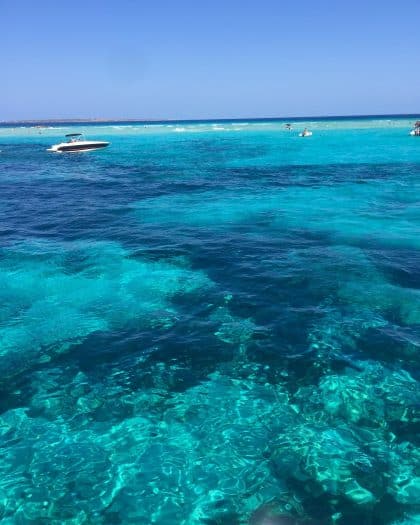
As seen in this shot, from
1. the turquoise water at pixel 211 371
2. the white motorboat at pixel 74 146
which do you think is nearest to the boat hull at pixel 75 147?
the white motorboat at pixel 74 146

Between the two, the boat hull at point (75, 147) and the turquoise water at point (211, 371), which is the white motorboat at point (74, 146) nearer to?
the boat hull at point (75, 147)

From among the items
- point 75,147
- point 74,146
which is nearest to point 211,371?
point 74,146

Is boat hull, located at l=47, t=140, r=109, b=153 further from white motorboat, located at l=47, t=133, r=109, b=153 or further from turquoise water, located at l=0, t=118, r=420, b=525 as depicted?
turquoise water, located at l=0, t=118, r=420, b=525

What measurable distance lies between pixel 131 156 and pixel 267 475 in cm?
6141

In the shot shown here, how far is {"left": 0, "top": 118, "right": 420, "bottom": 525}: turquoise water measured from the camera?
8.15 m

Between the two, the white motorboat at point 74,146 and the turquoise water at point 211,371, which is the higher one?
the white motorboat at point 74,146

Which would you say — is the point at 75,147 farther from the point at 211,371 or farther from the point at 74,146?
the point at 211,371

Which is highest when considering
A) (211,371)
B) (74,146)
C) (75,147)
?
(74,146)

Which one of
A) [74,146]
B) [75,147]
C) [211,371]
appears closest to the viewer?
[211,371]

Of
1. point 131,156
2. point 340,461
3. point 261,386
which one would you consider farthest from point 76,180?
point 340,461

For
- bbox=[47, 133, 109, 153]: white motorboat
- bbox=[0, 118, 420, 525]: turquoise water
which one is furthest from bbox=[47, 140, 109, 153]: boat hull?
bbox=[0, 118, 420, 525]: turquoise water

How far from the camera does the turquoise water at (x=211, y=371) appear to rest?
26.7 ft

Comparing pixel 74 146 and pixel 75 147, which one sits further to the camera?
pixel 75 147

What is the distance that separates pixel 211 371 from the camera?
1174 centimetres
